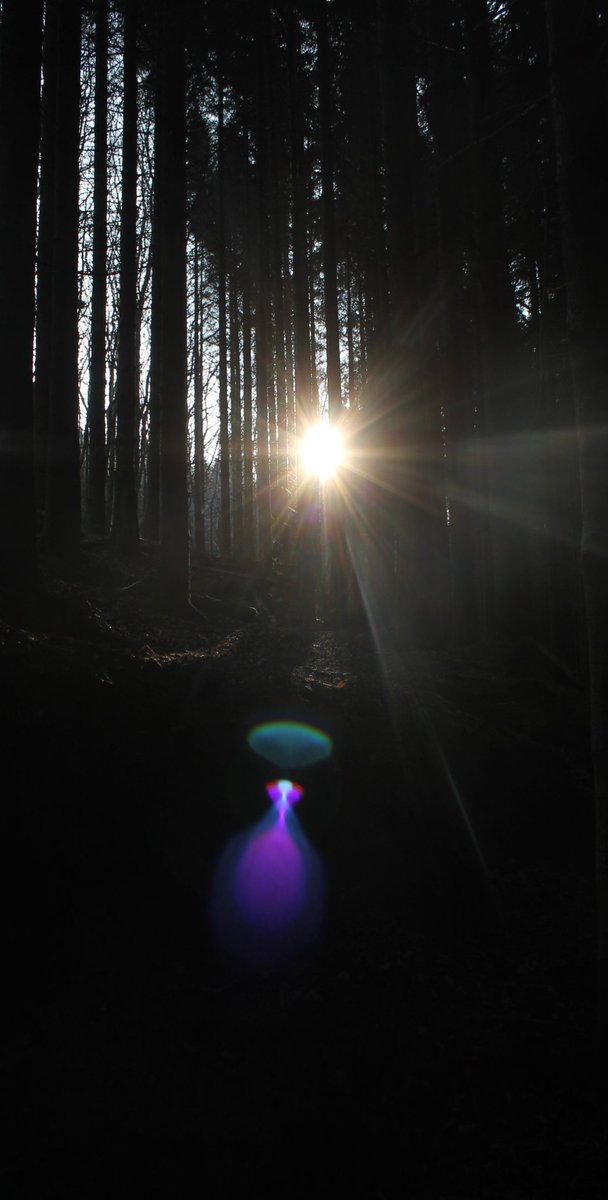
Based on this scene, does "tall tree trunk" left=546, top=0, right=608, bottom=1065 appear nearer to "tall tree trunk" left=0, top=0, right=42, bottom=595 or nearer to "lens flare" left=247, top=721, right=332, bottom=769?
"lens flare" left=247, top=721, right=332, bottom=769

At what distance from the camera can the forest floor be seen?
3.04 m

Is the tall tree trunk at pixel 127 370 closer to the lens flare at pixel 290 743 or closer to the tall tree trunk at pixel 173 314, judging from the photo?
the tall tree trunk at pixel 173 314

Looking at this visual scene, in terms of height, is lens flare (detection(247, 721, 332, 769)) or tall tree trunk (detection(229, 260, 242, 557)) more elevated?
tall tree trunk (detection(229, 260, 242, 557))

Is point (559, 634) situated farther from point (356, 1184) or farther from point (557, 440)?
point (356, 1184)

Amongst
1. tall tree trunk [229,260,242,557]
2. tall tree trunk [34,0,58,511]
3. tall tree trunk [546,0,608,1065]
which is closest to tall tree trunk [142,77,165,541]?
tall tree trunk [34,0,58,511]

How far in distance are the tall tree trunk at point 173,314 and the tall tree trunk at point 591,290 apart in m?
6.88

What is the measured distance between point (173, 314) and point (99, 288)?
726cm

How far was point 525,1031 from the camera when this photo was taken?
397 cm

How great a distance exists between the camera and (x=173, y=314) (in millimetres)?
9906

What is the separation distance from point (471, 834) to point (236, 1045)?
7.95ft

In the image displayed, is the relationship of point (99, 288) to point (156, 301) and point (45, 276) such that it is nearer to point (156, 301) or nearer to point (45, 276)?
point (45, 276)

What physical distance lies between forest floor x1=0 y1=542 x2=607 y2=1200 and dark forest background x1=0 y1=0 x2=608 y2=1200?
0.15 ft

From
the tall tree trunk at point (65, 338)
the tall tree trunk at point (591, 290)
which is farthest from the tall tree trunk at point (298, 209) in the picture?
the tall tree trunk at point (591, 290)

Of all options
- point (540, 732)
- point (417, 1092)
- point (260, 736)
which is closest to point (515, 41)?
point (540, 732)
